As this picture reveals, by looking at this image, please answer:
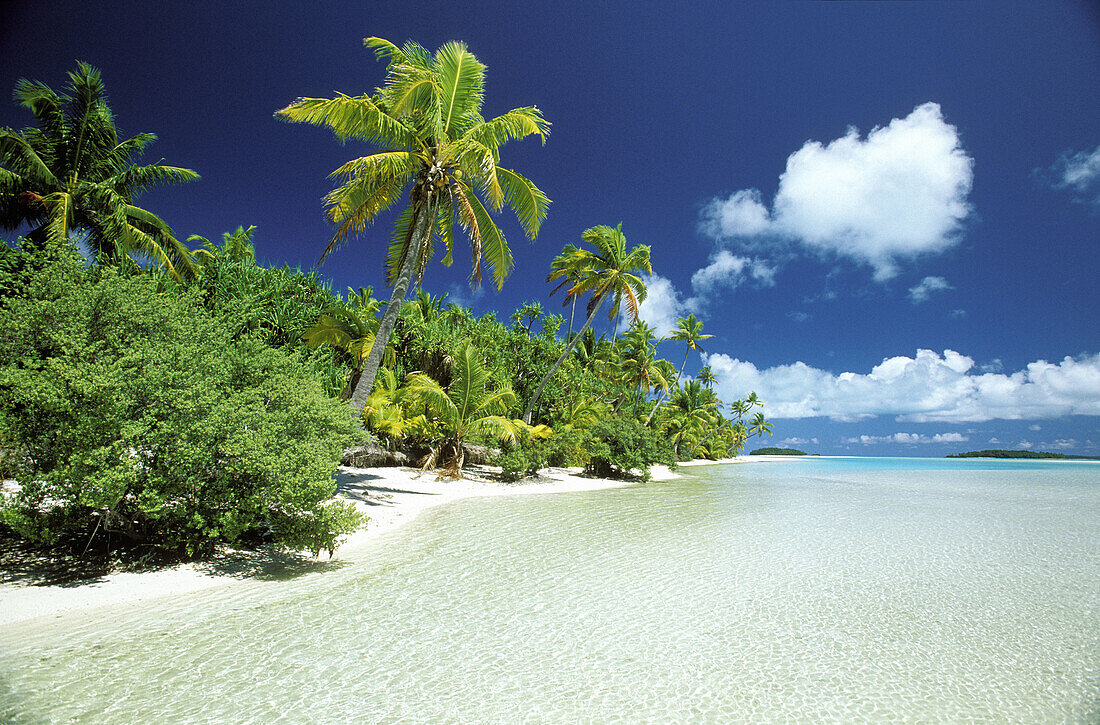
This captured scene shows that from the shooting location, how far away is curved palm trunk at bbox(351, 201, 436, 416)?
10195 mm

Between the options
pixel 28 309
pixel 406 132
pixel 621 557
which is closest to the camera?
pixel 28 309

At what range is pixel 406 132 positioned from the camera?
1078cm

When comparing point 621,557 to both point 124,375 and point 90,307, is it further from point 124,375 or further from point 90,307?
point 90,307

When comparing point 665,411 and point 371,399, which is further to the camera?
point 665,411

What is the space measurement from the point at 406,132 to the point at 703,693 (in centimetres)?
1165

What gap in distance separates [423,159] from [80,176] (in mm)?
14559

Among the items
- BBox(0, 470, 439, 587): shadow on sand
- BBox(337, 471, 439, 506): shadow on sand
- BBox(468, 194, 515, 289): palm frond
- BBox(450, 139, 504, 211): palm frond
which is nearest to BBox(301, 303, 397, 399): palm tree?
BBox(337, 471, 439, 506): shadow on sand

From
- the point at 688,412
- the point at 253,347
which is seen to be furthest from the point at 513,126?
the point at 688,412

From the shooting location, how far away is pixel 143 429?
15.0 ft

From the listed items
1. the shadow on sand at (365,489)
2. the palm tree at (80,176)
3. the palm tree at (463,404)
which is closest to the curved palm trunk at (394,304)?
Result: the shadow on sand at (365,489)

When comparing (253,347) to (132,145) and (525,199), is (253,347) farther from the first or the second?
(132,145)

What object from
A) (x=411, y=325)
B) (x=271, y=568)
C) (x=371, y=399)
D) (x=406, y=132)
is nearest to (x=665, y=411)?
(x=411, y=325)

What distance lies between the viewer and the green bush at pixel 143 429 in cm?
448

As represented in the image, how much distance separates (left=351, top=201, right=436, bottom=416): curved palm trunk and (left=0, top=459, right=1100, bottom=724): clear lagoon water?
4.00 meters
